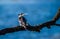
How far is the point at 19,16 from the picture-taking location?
1.79m

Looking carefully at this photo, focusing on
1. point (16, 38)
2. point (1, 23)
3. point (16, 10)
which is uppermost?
point (16, 10)

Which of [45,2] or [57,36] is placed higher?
[45,2]

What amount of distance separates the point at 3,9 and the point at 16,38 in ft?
1.06

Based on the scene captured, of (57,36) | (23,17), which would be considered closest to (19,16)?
(23,17)

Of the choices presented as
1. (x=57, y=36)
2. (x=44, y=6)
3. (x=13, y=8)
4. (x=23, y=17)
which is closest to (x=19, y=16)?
(x=23, y=17)

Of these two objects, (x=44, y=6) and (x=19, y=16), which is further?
(x=44, y=6)

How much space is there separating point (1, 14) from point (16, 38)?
0.29 m

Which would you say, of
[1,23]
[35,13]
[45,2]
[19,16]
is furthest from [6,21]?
[45,2]

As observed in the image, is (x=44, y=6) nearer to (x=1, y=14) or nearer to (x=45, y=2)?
(x=45, y=2)

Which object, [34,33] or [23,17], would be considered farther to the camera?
[34,33]

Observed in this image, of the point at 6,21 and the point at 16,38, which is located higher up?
the point at 6,21

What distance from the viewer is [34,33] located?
1.88 m

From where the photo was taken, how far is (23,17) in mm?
1769

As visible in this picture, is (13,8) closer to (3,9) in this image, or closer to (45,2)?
(3,9)
